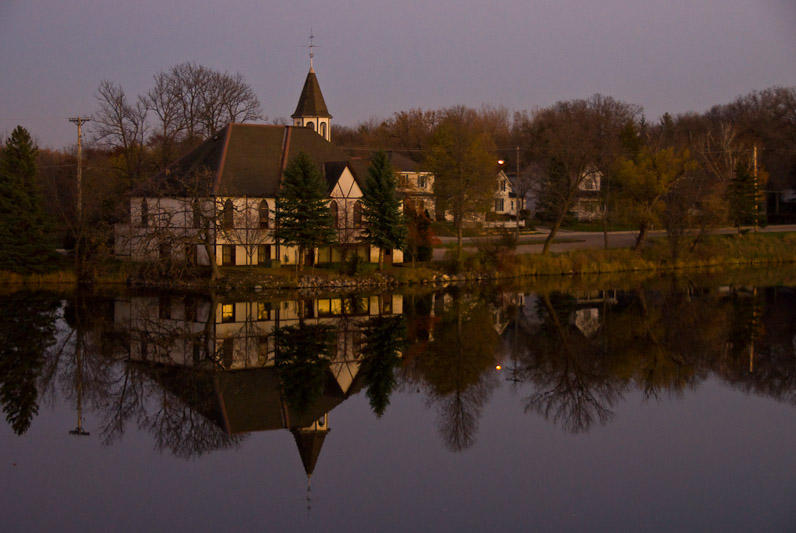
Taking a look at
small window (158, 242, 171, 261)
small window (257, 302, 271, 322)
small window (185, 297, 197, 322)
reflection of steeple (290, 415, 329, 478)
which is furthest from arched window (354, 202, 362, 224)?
reflection of steeple (290, 415, 329, 478)

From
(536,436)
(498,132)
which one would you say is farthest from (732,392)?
(498,132)

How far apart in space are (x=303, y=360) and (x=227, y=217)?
17.9 metres

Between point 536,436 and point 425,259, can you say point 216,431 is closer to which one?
point 536,436

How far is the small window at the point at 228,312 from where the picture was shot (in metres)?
26.1

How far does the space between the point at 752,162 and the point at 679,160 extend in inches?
785

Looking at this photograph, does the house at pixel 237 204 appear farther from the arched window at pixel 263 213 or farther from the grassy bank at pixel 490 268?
the grassy bank at pixel 490 268

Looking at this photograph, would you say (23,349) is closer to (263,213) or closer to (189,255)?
(189,255)

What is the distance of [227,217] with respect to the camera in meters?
36.2

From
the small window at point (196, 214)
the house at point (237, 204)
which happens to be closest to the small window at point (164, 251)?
the house at point (237, 204)

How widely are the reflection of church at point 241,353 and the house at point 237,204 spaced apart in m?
4.87

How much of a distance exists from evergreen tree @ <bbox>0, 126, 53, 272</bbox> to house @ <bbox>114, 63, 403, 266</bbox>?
391cm

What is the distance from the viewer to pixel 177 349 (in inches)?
837

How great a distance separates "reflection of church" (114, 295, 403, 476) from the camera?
15.1 metres

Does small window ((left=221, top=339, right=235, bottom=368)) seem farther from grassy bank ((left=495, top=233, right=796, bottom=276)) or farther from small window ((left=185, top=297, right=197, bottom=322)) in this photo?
grassy bank ((left=495, top=233, right=796, bottom=276))
